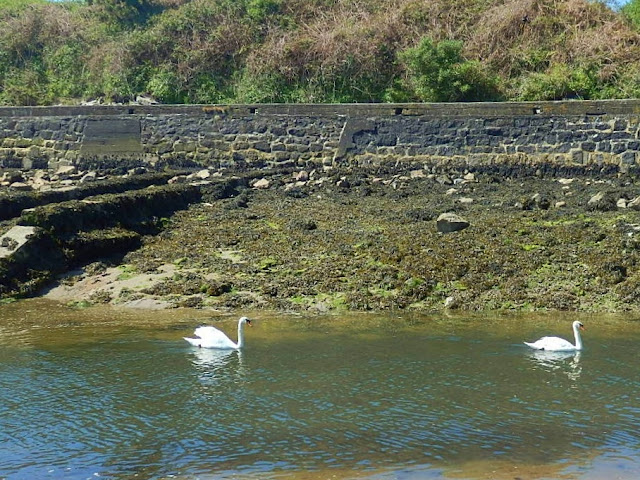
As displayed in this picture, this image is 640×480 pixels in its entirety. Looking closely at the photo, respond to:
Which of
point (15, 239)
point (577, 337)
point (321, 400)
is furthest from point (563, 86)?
point (321, 400)

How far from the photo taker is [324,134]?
24.2 meters

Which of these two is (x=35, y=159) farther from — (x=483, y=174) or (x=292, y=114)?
(x=483, y=174)

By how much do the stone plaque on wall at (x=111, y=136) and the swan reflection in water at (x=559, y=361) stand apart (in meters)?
19.3

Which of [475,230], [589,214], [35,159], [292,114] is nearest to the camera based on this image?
[475,230]

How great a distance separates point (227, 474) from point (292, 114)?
18.9 metres

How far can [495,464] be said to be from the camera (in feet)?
20.7

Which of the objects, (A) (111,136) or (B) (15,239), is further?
(A) (111,136)

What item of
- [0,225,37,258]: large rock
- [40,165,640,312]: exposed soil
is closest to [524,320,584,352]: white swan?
[40,165,640,312]: exposed soil

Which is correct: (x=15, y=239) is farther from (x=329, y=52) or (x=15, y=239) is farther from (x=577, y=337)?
(x=329, y=52)

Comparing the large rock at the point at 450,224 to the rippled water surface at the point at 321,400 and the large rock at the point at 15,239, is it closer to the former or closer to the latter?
the rippled water surface at the point at 321,400

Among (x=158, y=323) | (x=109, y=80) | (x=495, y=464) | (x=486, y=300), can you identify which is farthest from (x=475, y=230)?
(x=109, y=80)

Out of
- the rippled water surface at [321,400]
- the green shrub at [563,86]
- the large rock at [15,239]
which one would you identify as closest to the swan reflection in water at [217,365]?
the rippled water surface at [321,400]

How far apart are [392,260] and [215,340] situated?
388 cm

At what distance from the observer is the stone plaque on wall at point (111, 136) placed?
26578mm
